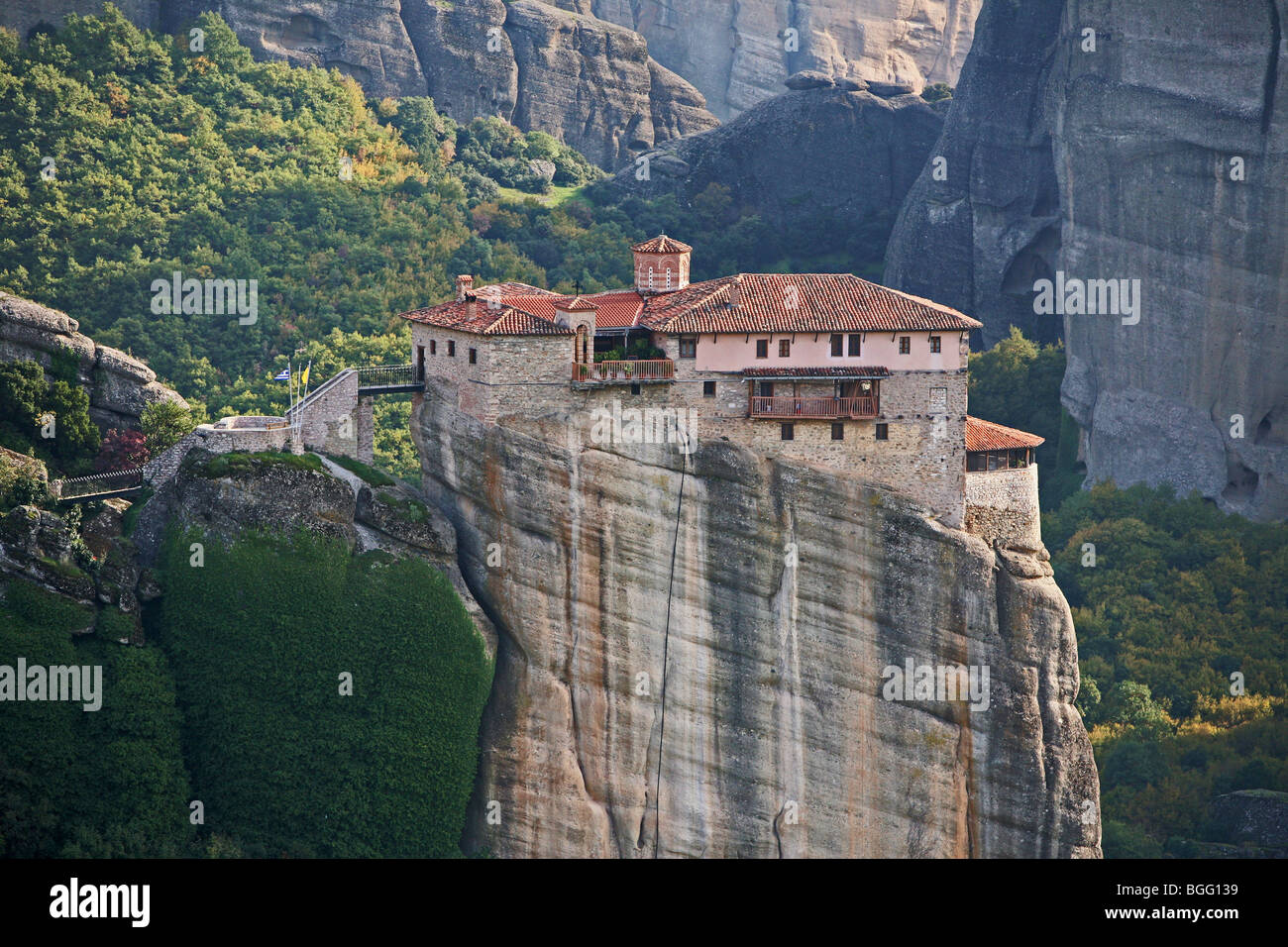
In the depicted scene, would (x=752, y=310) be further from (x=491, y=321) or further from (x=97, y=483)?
(x=97, y=483)

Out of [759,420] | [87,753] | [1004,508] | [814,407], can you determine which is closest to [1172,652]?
[1004,508]

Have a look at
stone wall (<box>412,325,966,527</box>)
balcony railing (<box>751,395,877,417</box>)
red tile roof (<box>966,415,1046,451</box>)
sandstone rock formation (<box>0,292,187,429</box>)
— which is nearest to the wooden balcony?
balcony railing (<box>751,395,877,417</box>)

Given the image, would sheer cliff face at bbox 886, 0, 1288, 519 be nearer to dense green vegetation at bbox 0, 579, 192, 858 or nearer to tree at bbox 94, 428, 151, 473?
tree at bbox 94, 428, 151, 473

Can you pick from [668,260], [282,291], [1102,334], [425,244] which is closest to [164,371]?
[282,291]

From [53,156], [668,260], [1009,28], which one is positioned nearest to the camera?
[668,260]

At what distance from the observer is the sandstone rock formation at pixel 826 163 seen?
384 ft

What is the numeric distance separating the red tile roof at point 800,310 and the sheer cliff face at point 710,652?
12.4ft

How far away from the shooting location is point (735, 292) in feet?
224

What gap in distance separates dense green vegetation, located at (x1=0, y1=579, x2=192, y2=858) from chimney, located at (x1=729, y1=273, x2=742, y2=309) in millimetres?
19483

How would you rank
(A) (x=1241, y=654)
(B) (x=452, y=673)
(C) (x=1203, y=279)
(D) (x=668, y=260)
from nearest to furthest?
(B) (x=452, y=673)
(D) (x=668, y=260)
(A) (x=1241, y=654)
(C) (x=1203, y=279)

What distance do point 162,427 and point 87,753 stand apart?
12.5 m

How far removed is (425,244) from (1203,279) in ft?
115

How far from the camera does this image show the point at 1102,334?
97750 millimetres

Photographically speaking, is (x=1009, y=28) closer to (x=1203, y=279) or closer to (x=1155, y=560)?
(x=1203, y=279)
